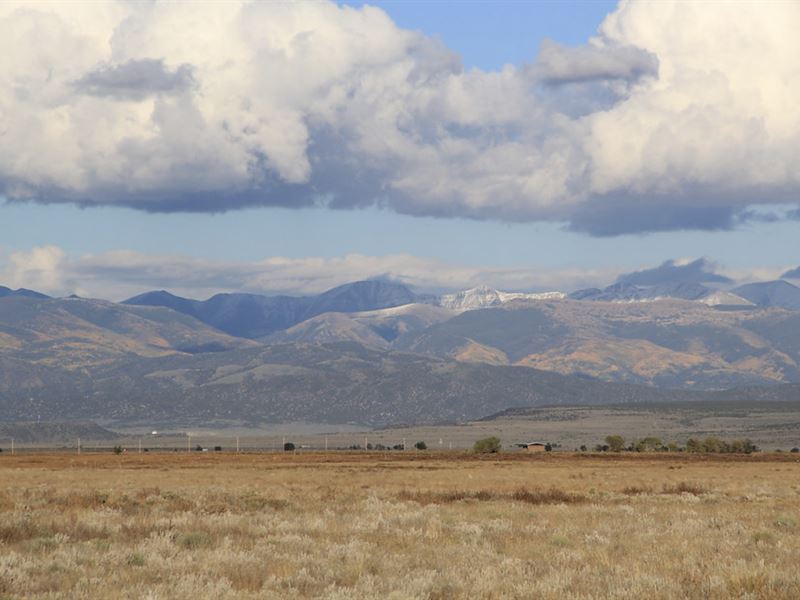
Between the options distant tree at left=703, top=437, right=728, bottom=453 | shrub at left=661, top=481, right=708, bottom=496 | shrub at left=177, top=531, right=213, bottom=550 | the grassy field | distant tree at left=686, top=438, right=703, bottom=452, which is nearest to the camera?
the grassy field

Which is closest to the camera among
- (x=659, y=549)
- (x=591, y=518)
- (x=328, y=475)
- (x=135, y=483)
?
(x=659, y=549)

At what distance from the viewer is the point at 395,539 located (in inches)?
1028

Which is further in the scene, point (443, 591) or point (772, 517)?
point (772, 517)

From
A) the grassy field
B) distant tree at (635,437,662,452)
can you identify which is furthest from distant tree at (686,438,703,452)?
the grassy field

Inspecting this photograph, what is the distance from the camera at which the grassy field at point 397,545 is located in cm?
1905

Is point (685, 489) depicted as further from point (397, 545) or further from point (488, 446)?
point (488, 446)

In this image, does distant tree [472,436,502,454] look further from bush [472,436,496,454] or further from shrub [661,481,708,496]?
shrub [661,481,708,496]

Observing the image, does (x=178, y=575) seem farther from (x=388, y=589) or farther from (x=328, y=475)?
Answer: (x=328, y=475)

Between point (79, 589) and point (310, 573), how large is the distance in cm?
422

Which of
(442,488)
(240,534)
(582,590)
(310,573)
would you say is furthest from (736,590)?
(442,488)

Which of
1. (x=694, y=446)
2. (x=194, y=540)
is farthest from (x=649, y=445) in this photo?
(x=194, y=540)

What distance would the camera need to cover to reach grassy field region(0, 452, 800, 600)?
19047 mm

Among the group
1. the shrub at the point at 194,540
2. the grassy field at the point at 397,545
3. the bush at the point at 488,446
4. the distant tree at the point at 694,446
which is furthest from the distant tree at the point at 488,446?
the shrub at the point at 194,540

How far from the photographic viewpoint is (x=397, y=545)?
→ 25156 millimetres
